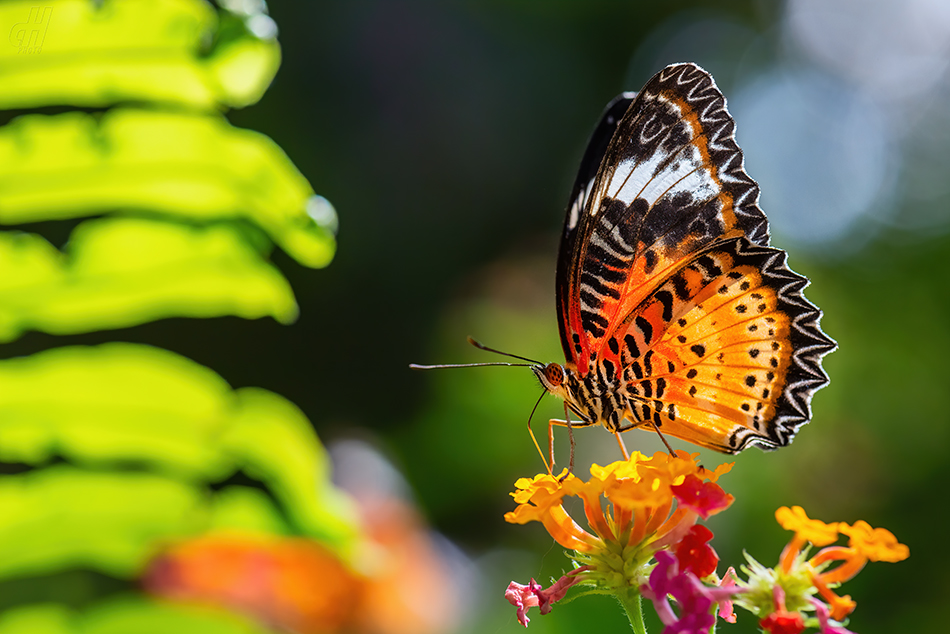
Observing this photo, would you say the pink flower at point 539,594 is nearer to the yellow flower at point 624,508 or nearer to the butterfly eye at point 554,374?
the yellow flower at point 624,508

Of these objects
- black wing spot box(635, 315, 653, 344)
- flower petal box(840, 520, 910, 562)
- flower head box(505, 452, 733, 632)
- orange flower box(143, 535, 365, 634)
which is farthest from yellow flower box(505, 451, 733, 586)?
orange flower box(143, 535, 365, 634)

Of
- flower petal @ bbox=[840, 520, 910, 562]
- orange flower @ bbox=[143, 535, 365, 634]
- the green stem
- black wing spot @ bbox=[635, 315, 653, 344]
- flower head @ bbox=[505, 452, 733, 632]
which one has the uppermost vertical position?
black wing spot @ bbox=[635, 315, 653, 344]

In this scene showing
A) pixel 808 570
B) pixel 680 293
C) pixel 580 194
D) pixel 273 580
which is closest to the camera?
pixel 808 570

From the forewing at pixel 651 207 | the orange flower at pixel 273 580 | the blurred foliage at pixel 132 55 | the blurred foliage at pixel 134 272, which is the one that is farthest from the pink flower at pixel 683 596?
the orange flower at pixel 273 580

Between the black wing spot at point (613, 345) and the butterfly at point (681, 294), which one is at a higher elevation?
the butterfly at point (681, 294)

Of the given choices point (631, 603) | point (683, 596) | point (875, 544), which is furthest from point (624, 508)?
point (875, 544)

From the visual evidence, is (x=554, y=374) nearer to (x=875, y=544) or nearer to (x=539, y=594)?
(x=539, y=594)

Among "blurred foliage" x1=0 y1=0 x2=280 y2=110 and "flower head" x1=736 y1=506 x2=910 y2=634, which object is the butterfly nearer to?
"flower head" x1=736 y1=506 x2=910 y2=634

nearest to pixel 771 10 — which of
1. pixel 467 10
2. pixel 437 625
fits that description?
pixel 467 10
